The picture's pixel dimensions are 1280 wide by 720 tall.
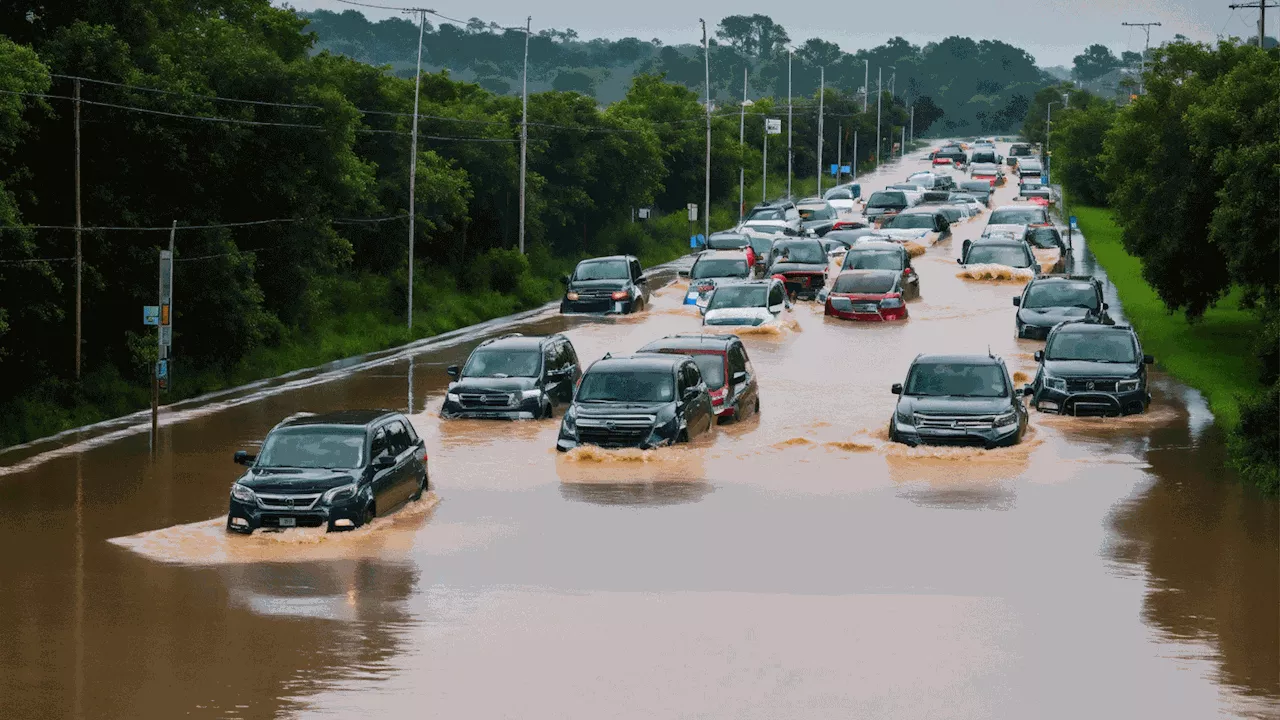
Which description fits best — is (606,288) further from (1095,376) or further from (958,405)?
(958,405)

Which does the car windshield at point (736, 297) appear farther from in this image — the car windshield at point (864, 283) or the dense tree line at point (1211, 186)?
the dense tree line at point (1211, 186)

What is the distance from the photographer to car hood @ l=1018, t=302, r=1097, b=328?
45.4 meters

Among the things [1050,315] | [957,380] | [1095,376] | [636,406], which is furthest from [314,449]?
[1050,315]

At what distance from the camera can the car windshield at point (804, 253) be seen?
6041 cm

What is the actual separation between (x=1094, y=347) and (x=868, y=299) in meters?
17.7

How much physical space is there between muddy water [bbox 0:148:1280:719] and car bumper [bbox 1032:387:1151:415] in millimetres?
307

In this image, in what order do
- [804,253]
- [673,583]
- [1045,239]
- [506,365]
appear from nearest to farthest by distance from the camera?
[673,583] < [506,365] < [804,253] < [1045,239]

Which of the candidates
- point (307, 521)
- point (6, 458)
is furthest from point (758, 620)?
point (6, 458)

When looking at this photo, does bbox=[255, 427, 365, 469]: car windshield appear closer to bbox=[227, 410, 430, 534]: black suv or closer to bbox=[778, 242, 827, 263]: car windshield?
bbox=[227, 410, 430, 534]: black suv

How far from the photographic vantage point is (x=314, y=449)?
76.1 ft

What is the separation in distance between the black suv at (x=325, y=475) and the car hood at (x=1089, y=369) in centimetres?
1394

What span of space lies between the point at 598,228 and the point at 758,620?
63038 millimetres

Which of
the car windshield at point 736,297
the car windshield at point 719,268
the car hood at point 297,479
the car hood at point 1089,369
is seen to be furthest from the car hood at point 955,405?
the car windshield at point 719,268

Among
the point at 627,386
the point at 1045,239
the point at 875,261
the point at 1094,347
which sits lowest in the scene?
the point at 627,386
